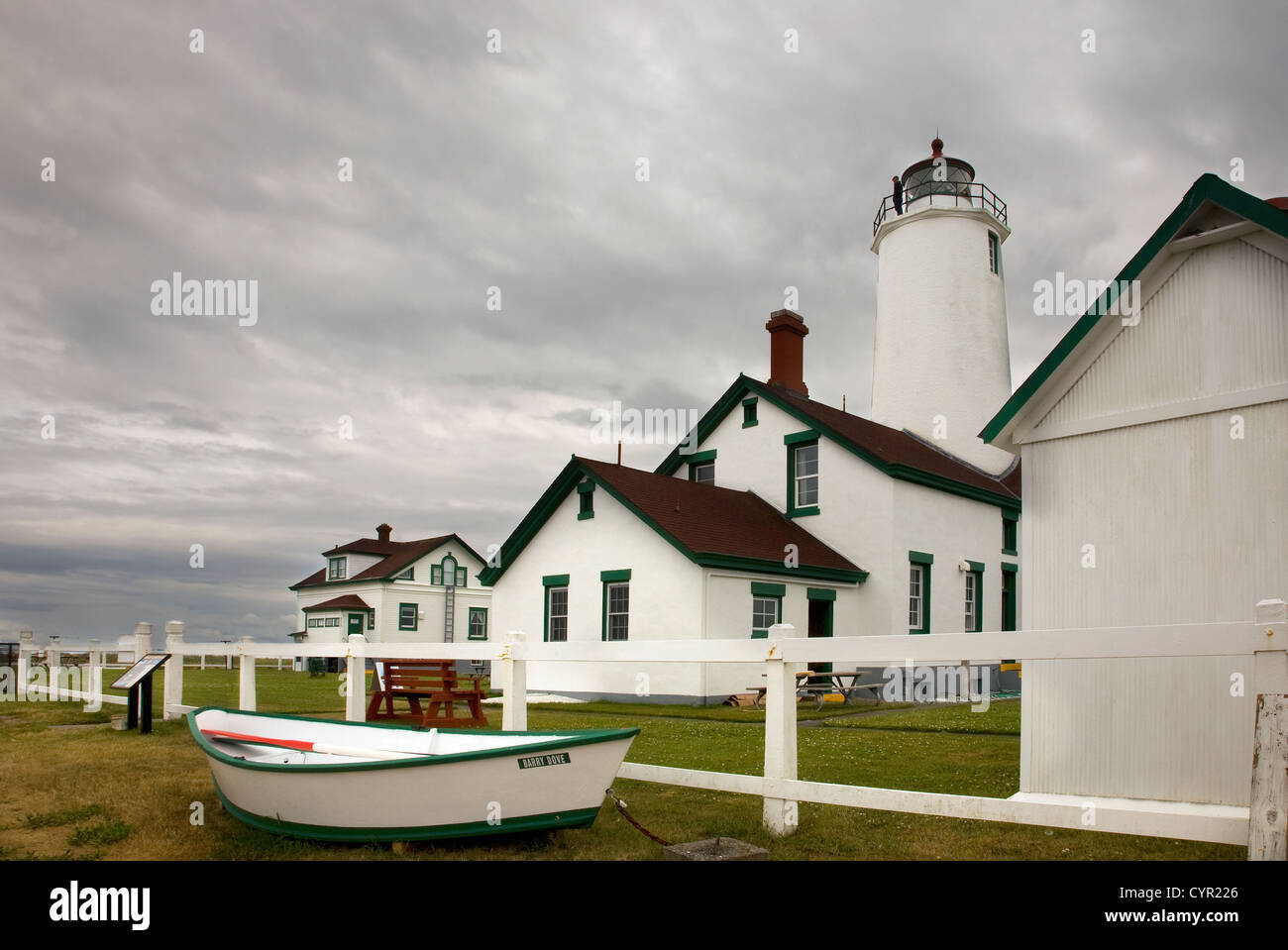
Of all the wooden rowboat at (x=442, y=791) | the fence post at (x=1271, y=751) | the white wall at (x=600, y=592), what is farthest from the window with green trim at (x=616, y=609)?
the fence post at (x=1271, y=751)

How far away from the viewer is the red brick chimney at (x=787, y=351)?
2659cm

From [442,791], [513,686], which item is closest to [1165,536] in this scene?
[513,686]

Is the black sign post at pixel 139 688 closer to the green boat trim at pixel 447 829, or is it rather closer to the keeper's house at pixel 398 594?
the green boat trim at pixel 447 829

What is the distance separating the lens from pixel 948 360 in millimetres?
26625

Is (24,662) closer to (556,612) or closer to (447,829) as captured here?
(556,612)

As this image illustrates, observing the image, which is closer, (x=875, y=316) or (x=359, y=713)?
(x=359, y=713)

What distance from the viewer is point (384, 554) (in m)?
51.5

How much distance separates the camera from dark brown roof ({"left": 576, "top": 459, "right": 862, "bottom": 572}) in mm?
20609

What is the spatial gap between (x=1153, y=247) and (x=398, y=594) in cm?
4280

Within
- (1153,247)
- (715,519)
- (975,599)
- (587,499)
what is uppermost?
(1153,247)

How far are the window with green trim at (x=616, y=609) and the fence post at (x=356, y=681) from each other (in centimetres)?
1152
